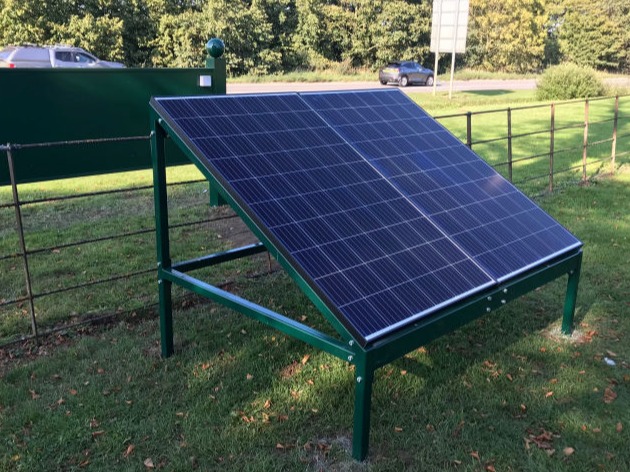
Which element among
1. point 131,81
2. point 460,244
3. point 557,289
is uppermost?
point 131,81

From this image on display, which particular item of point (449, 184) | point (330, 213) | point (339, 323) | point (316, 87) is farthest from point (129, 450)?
point (316, 87)

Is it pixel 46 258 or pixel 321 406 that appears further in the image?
pixel 46 258

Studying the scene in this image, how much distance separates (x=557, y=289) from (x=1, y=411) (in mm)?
4552

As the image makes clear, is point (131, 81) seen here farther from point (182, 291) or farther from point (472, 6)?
point (472, 6)

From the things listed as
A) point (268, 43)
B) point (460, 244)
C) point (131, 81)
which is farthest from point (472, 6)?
point (460, 244)

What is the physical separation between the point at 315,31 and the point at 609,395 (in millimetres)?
44111

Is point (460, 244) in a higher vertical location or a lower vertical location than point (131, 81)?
lower

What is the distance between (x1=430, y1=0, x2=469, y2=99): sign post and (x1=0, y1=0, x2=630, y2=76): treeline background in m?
14.7

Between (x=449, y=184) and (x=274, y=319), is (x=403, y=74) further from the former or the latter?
(x=274, y=319)

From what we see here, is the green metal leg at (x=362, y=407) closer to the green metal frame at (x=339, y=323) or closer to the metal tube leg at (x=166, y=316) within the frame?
the green metal frame at (x=339, y=323)

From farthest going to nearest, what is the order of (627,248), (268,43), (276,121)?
1. (268,43)
2. (627,248)
3. (276,121)

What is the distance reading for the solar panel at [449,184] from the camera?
151 inches

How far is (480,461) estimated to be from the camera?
128 inches

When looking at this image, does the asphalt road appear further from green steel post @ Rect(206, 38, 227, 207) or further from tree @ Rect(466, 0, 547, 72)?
green steel post @ Rect(206, 38, 227, 207)
